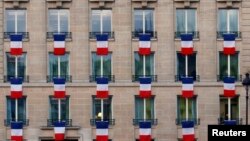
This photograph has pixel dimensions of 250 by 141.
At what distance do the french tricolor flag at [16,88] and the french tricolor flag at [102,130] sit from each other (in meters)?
5.20

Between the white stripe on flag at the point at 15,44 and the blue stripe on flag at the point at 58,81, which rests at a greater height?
the white stripe on flag at the point at 15,44

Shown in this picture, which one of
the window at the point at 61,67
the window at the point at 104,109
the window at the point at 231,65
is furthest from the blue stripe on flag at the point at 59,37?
the window at the point at 231,65

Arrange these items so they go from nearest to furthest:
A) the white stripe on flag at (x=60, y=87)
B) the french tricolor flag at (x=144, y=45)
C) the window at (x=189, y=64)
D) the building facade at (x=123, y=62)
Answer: the french tricolor flag at (x=144, y=45), the white stripe on flag at (x=60, y=87), the building facade at (x=123, y=62), the window at (x=189, y=64)

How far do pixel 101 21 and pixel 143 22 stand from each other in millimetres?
2692

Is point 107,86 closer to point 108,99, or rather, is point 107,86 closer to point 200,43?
point 108,99

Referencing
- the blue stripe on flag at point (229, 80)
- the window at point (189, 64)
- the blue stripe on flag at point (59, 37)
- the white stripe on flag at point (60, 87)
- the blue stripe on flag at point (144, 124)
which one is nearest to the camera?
the blue stripe on flag at point (229, 80)

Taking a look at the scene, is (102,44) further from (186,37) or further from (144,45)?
(186,37)

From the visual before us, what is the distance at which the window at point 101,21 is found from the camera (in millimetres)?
57844

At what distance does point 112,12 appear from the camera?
57875mm

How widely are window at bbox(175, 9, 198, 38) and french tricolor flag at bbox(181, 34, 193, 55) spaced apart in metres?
1.99

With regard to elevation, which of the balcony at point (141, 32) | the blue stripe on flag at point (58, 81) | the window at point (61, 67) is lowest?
the blue stripe on flag at point (58, 81)

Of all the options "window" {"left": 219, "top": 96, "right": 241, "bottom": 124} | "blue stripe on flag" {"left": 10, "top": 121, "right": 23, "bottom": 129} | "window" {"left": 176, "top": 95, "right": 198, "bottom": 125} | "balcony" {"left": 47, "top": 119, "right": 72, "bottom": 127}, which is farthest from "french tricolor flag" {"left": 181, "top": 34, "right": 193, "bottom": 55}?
"blue stripe on flag" {"left": 10, "top": 121, "right": 23, "bottom": 129}

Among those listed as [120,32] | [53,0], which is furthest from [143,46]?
[53,0]

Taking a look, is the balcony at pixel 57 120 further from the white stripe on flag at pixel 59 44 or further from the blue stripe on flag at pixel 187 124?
the blue stripe on flag at pixel 187 124
